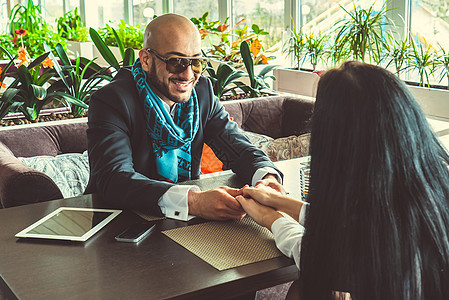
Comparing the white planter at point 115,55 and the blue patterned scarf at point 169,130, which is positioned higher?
the white planter at point 115,55

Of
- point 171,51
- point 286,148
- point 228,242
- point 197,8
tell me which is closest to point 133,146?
point 171,51

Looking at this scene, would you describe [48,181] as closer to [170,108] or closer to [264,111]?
[170,108]

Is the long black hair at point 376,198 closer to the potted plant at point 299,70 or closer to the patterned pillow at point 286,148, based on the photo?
the patterned pillow at point 286,148

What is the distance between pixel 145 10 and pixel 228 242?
933cm

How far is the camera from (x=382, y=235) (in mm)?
1021

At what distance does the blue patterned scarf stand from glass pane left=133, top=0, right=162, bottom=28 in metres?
7.93

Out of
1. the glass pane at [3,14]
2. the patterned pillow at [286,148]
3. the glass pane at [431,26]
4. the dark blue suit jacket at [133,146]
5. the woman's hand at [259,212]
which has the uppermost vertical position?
the glass pane at [3,14]

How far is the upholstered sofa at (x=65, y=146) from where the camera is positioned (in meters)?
2.04

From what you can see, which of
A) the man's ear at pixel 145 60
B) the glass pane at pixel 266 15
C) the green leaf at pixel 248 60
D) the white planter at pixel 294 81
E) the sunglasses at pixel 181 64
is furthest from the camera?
the glass pane at pixel 266 15

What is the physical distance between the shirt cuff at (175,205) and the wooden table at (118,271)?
0.13 metres

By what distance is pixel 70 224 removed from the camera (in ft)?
5.01

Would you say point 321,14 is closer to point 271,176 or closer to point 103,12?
point 271,176

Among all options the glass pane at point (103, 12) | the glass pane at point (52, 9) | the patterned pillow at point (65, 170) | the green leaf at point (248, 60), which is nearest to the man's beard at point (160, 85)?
the patterned pillow at point (65, 170)

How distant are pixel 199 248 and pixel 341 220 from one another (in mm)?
444
